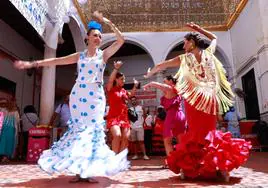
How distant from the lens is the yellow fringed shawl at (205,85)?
310 centimetres

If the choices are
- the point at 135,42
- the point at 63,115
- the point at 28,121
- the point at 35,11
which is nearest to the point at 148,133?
the point at 63,115

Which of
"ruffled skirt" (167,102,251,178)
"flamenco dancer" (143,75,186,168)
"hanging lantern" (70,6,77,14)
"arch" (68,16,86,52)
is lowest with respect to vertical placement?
"ruffled skirt" (167,102,251,178)

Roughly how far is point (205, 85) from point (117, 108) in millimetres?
1663

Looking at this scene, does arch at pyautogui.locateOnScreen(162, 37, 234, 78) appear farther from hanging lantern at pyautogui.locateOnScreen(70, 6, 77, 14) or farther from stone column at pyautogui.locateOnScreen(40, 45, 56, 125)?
stone column at pyautogui.locateOnScreen(40, 45, 56, 125)

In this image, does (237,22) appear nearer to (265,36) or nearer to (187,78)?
(265,36)

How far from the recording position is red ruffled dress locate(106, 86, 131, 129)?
4.30 meters

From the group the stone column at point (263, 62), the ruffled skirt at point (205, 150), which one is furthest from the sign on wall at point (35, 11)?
the stone column at point (263, 62)

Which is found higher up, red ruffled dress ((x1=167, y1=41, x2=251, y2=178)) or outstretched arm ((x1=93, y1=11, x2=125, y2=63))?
outstretched arm ((x1=93, y1=11, x2=125, y2=63))

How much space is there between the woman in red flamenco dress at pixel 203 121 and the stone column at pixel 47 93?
508cm

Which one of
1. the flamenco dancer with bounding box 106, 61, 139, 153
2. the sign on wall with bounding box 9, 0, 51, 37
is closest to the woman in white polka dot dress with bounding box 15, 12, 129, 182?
the flamenco dancer with bounding box 106, 61, 139, 153

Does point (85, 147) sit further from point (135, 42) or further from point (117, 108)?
point (135, 42)

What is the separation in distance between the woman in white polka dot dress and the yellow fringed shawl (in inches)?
34.2

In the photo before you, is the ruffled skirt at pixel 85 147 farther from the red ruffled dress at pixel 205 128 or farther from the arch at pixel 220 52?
the arch at pixel 220 52

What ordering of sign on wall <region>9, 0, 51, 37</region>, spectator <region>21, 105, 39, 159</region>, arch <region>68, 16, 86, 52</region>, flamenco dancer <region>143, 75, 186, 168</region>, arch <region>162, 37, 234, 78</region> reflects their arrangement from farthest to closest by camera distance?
arch <region>162, 37, 234, 78</region> < arch <region>68, 16, 86, 52</region> < spectator <region>21, 105, 39, 159</region> < sign on wall <region>9, 0, 51, 37</region> < flamenco dancer <region>143, 75, 186, 168</region>
